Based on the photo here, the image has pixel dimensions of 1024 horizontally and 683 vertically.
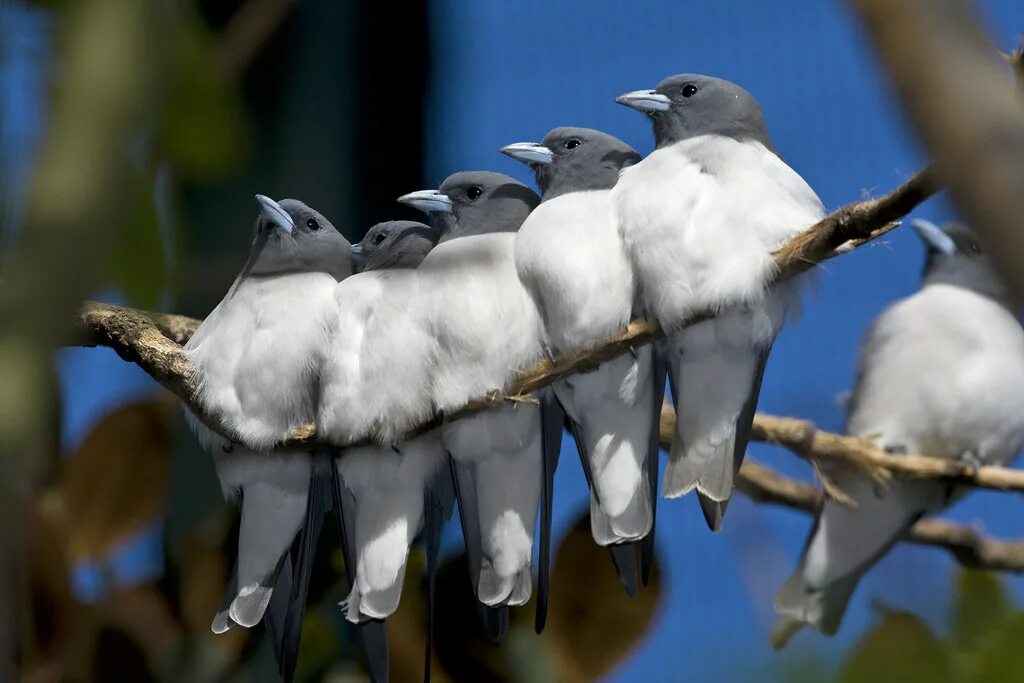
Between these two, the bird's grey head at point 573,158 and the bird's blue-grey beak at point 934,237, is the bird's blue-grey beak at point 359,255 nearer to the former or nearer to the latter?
the bird's grey head at point 573,158

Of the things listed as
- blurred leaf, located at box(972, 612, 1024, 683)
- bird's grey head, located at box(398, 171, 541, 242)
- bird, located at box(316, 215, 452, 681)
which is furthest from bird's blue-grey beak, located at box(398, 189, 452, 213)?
blurred leaf, located at box(972, 612, 1024, 683)

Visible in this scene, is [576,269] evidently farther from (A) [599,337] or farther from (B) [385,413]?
(B) [385,413]

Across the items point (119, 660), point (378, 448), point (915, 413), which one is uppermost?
point (378, 448)

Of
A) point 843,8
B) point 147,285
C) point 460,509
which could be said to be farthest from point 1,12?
point 460,509

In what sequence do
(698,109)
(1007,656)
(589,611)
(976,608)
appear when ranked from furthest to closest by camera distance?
(589,611), (698,109), (976,608), (1007,656)

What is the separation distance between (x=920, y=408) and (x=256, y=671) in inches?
51.2

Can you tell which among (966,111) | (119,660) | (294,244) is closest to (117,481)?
(119,660)

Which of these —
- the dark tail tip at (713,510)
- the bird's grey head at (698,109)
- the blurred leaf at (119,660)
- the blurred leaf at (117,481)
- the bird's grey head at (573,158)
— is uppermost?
the bird's grey head at (698,109)

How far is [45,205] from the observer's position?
570 millimetres

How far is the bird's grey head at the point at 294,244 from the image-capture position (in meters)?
2.10

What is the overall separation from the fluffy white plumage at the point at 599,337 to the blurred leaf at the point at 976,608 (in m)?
0.45

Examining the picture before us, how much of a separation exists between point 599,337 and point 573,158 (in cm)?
38

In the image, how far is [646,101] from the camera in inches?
80.5

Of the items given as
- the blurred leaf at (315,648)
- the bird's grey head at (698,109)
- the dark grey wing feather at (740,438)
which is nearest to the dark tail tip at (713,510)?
the dark grey wing feather at (740,438)
